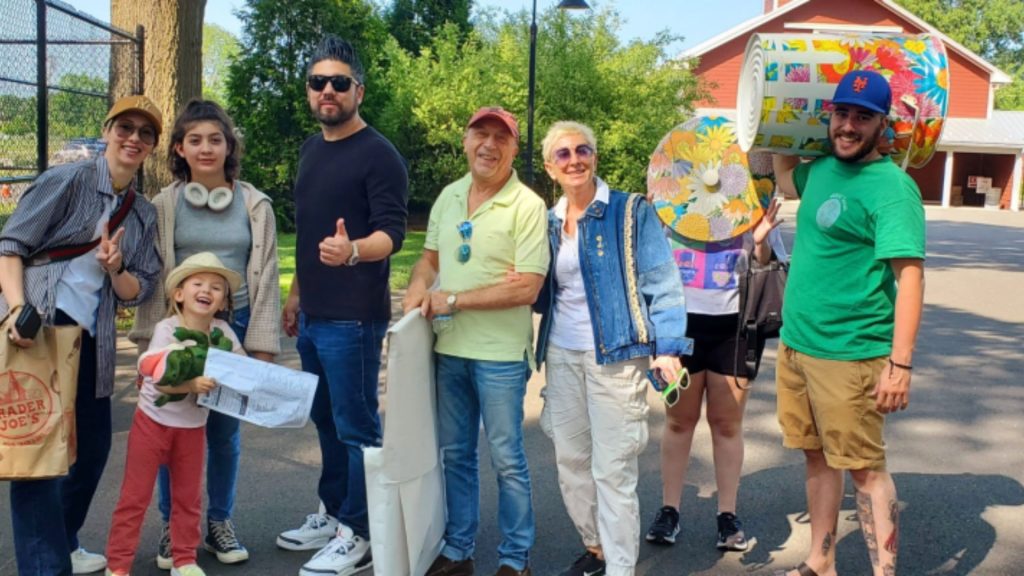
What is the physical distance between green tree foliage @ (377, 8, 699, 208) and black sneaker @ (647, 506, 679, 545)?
1399 cm

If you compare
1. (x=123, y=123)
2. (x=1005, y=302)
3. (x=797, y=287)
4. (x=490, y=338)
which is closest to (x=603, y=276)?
(x=490, y=338)

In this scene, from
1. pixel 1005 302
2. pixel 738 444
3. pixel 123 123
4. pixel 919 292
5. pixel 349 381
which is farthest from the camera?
pixel 1005 302

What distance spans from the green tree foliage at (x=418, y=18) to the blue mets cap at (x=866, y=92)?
96.2 feet

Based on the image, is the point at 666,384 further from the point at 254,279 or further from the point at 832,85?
→ the point at 254,279

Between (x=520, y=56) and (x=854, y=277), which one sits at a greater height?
(x=520, y=56)

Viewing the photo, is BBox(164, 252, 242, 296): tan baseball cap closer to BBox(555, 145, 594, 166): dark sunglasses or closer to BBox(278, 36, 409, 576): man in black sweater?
BBox(278, 36, 409, 576): man in black sweater

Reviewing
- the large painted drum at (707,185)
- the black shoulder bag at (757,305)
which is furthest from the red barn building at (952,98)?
the black shoulder bag at (757,305)

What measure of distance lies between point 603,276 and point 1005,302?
11.1 metres

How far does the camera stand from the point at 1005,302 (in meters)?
13.1

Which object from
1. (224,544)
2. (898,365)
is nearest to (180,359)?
(224,544)

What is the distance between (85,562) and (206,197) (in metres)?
1.57

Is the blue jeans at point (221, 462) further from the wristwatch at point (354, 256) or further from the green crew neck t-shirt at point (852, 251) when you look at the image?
the green crew neck t-shirt at point (852, 251)

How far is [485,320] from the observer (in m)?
3.89

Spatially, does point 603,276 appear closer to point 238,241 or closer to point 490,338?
point 490,338
